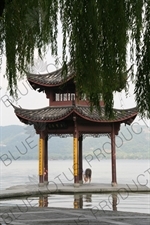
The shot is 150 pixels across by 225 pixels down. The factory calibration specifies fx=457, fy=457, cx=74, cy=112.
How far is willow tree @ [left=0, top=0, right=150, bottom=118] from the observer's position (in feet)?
11.4

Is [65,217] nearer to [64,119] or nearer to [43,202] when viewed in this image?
[43,202]

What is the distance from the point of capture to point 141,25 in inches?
139

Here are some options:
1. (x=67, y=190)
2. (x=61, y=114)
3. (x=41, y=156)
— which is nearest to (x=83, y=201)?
(x=67, y=190)

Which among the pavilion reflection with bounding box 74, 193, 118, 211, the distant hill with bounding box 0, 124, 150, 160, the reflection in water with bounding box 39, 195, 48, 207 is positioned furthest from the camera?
the reflection in water with bounding box 39, 195, 48, 207

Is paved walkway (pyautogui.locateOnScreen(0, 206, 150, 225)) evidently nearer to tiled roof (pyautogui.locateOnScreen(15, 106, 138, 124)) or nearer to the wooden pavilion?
tiled roof (pyautogui.locateOnScreen(15, 106, 138, 124))

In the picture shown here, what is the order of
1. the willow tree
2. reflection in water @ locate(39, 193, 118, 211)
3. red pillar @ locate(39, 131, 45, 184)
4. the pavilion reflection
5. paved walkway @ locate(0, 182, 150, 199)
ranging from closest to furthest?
1. the willow tree
2. the pavilion reflection
3. reflection in water @ locate(39, 193, 118, 211)
4. paved walkway @ locate(0, 182, 150, 199)
5. red pillar @ locate(39, 131, 45, 184)

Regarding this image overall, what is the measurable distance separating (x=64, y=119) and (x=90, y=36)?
15006 mm

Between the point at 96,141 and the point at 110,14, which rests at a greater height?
the point at 110,14

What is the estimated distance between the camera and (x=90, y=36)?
3.53 metres

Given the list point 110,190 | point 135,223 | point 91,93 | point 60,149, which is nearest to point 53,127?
point 110,190

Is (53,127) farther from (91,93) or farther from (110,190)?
(91,93)

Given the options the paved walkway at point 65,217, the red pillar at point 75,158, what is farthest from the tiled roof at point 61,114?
the paved walkway at point 65,217

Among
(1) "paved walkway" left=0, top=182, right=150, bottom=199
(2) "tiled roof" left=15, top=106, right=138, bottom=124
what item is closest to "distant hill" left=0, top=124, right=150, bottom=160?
(2) "tiled roof" left=15, top=106, right=138, bottom=124

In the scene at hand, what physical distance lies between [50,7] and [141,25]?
0.71 m
